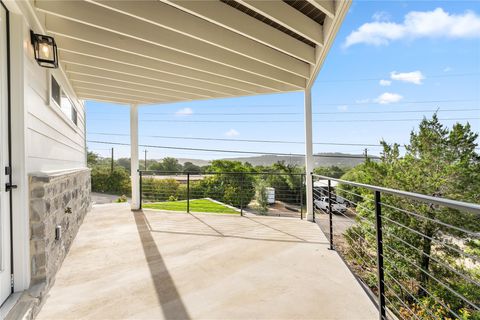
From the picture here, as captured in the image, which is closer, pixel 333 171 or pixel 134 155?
pixel 134 155

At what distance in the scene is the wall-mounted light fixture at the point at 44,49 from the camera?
1.98m

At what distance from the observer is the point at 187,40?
2768 mm

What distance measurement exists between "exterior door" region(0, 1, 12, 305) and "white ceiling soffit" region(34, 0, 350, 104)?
0.63 meters

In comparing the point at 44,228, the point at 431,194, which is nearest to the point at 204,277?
the point at 44,228

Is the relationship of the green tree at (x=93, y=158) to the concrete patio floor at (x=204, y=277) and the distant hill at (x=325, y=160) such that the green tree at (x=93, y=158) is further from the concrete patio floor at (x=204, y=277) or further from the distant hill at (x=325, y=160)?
the concrete patio floor at (x=204, y=277)

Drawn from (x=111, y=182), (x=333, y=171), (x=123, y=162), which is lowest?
(x=111, y=182)

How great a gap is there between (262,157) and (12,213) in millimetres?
23571

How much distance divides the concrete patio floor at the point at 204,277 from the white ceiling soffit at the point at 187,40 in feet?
7.35

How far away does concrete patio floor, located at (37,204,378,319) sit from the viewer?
66.9 inches

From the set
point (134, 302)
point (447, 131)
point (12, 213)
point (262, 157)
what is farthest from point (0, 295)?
point (262, 157)

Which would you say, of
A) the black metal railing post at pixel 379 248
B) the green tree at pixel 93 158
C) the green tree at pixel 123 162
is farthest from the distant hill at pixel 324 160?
the black metal railing post at pixel 379 248

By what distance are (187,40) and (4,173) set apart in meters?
2.07

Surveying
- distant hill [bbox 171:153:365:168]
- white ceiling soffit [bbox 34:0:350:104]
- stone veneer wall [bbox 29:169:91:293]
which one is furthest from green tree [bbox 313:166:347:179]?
stone veneer wall [bbox 29:169:91:293]

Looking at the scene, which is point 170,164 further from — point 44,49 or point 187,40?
point 44,49
